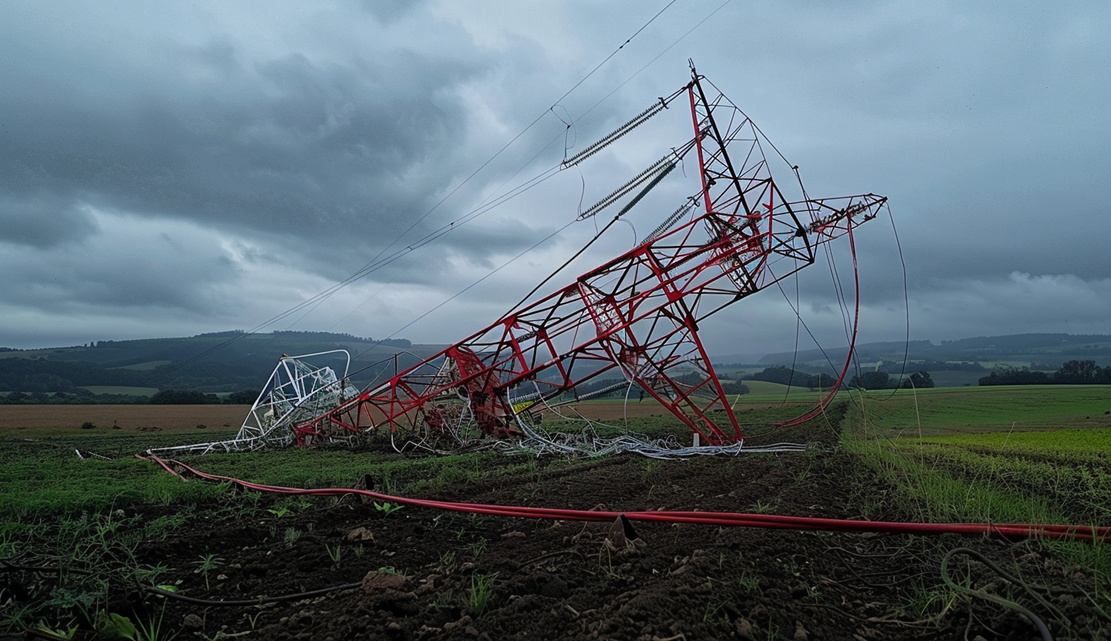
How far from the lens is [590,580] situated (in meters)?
3.04

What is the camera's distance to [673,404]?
11.0 meters

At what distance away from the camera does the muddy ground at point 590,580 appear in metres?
2.46

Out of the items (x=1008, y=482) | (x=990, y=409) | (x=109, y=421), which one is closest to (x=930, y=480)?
(x=1008, y=482)

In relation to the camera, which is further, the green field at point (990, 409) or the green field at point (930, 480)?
the green field at point (990, 409)

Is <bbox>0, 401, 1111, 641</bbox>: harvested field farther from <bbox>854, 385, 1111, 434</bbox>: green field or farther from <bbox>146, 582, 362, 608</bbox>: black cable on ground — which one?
<bbox>854, 385, 1111, 434</bbox>: green field

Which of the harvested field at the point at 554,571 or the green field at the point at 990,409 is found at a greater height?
the green field at the point at 990,409

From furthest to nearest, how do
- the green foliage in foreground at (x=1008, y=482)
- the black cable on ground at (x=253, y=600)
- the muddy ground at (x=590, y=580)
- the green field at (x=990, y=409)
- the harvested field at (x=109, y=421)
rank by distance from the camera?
the harvested field at (x=109, y=421) → the green field at (x=990, y=409) → the green foliage in foreground at (x=1008, y=482) → the black cable on ground at (x=253, y=600) → the muddy ground at (x=590, y=580)

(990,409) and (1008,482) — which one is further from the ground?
(990,409)

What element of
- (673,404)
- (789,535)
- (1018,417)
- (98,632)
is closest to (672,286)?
(673,404)

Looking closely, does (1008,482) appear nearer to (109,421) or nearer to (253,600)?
(253,600)

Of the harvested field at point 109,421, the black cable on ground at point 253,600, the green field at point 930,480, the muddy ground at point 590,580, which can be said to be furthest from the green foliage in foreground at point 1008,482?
the harvested field at point 109,421

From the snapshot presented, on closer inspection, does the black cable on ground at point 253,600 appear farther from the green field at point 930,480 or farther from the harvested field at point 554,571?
the green field at point 930,480

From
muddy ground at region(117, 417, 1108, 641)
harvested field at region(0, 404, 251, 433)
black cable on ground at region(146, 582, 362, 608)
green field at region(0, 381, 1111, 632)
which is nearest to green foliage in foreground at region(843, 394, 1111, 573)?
green field at region(0, 381, 1111, 632)

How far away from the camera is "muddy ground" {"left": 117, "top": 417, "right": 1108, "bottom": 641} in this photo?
2461 millimetres
